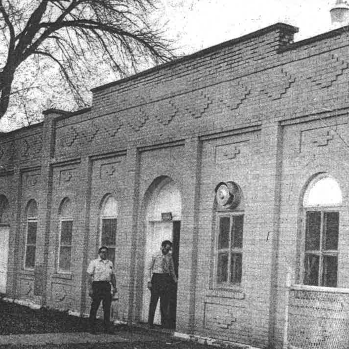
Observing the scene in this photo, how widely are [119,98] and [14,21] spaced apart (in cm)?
623

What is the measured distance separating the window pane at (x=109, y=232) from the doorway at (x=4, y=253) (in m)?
5.93

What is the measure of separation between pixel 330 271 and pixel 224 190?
284cm

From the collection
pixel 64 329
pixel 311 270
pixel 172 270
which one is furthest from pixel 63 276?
pixel 311 270

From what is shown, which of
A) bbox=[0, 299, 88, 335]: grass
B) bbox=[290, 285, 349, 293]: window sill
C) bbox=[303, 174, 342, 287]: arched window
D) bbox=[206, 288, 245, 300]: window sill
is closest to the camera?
bbox=[290, 285, 349, 293]: window sill

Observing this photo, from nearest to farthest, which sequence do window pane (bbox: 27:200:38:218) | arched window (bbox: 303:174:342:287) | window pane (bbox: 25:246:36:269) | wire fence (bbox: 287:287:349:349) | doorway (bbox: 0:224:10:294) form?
wire fence (bbox: 287:287:349:349) → arched window (bbox: 303:174:342:287) → window pane (bbox: 25:246:36:269) → window pane (bbox: 27:200:38:218) → doorway (bbox: 0:224:10:294)

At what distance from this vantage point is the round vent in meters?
13.5

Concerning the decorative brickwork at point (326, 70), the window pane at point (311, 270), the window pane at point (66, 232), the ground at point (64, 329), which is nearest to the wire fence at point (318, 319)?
the window pane at point (311, 270)

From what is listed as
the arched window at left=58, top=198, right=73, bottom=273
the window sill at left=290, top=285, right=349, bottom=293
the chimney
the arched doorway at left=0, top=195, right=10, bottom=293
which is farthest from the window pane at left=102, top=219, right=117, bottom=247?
the chimney

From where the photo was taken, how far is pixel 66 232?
19.5 meters

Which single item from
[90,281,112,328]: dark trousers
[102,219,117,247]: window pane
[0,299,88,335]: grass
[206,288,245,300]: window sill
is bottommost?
[0,299,88,335]: grass

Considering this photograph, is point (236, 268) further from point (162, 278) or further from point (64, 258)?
point (64, 258)

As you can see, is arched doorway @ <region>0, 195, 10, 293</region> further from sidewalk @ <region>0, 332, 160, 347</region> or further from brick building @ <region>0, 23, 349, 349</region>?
sidewalk @ <region>0, 332, 160, 347</region>

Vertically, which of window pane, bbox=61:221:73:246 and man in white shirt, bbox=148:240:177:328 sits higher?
window pane, bbox=61:221:73:246

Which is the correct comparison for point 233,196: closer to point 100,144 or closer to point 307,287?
Result: point 307,287
